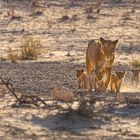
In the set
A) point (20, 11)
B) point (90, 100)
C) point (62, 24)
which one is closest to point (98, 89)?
point (90, 100)

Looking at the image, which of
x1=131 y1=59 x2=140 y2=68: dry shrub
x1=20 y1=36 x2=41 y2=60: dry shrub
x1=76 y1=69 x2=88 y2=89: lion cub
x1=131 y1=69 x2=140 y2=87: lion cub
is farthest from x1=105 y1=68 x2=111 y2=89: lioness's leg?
x1=20 y1=36 x2=41 y2=60: dry shrub

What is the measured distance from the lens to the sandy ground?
11359mm

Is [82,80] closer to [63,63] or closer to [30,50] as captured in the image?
[63,63]

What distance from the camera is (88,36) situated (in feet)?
89.7

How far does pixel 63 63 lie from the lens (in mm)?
21438

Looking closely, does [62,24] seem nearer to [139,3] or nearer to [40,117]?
[139,3]

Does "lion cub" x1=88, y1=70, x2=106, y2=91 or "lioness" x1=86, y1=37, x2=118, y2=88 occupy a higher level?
"lioness" x1=86, y1=37, x2=118, y2=88

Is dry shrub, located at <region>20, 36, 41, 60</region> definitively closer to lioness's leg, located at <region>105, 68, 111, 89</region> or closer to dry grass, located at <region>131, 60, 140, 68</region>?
dry grass, located at <region>131, 60, 140, 68</region>

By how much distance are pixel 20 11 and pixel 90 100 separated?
20550mm

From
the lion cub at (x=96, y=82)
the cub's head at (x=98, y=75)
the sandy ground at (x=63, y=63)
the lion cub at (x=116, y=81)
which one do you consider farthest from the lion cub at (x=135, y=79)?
the lion cub at (x=96, y=82)

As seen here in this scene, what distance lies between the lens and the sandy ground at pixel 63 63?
11359mm

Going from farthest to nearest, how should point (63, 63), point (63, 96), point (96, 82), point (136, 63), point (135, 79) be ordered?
point (63, 63) → point (136, 63) → point (135, 79) → point (96, 82) → point (63, 96)

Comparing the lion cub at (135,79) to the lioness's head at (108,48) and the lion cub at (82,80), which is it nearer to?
the lion cub at (82,80)

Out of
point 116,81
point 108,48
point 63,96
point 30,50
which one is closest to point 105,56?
point 108,48
